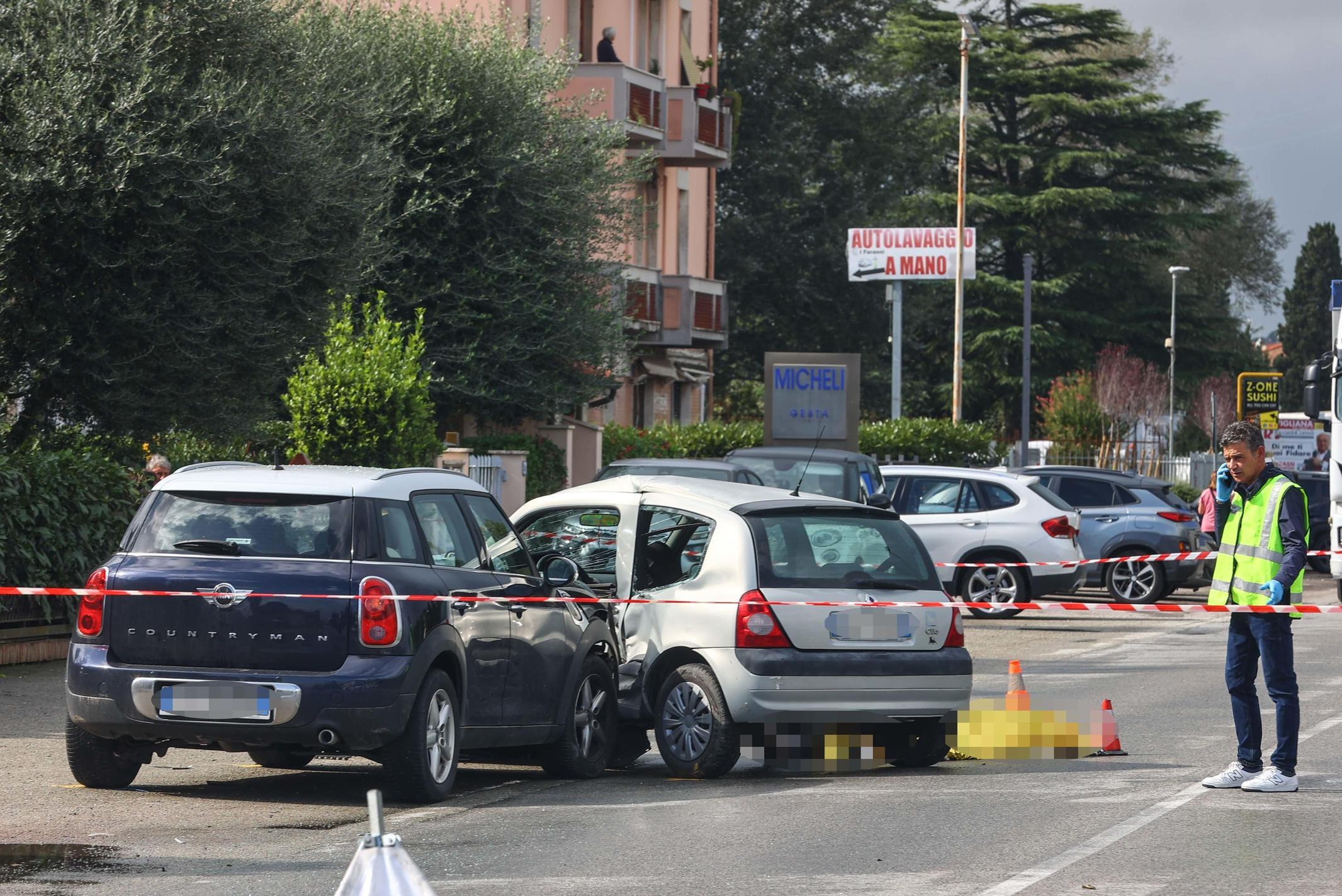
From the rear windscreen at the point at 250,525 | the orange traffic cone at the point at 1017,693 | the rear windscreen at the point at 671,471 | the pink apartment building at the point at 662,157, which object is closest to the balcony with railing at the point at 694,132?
the pink apartment building at the point at 662,157

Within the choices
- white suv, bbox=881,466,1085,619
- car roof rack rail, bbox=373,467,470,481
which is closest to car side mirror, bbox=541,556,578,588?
car roof rack rail, bbox=373,467,470,481

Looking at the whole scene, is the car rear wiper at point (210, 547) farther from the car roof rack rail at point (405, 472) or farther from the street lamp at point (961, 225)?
the street lamp at point (961, 225)

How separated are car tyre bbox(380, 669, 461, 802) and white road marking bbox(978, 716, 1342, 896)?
116 inches

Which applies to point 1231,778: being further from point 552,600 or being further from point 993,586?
point 993,586

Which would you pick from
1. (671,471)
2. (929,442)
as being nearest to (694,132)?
(929,442)

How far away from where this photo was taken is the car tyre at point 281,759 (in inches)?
418

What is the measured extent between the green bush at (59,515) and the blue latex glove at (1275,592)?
31.0ft

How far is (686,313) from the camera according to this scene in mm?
40375

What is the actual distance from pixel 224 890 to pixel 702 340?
112 feet

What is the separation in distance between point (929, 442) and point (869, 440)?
60.4 inches

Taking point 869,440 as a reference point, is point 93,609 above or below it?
below

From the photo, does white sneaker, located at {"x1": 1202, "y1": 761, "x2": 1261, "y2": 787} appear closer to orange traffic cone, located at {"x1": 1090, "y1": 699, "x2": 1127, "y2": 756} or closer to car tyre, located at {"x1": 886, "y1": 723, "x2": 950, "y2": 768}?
orange traffic cone, located at {"x1": 1090, "y1": 699, "x2": 1127, "y2": 756}

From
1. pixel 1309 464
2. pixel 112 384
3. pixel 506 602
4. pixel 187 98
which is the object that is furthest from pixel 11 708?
pixel 1309 464

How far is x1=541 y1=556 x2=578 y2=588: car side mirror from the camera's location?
34.2 feet
